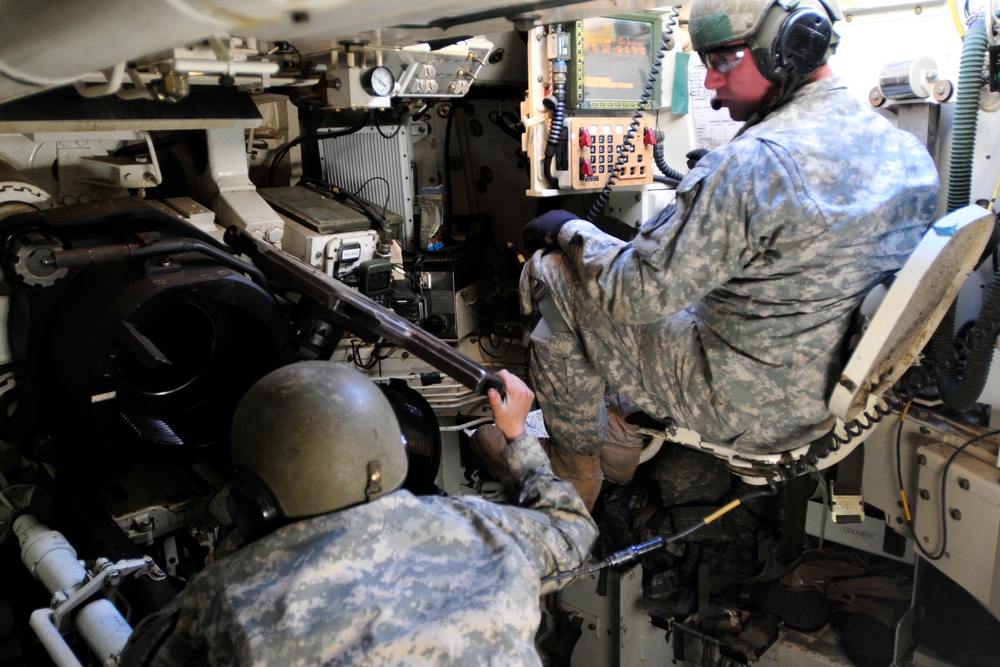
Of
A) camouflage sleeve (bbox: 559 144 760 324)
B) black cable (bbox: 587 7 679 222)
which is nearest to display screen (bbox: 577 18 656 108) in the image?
black cable (bbox: 587 7 679 222)

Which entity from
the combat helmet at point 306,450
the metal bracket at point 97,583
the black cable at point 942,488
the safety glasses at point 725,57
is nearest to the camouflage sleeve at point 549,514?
the combat helmet at point 306,450

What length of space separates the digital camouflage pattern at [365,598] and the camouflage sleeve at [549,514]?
0.22 metres

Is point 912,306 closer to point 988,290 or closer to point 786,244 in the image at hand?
point 786,244

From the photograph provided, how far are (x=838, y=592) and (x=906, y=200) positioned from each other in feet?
6.52

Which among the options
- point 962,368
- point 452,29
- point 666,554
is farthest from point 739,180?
point 666,554

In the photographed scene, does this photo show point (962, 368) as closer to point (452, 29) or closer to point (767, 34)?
point (767, 34)

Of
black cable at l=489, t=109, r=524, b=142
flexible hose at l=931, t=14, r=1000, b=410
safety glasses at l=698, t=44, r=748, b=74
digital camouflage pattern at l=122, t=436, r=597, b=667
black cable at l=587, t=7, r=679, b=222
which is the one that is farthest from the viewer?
black cable at l=489, t=109, r=524, b=142

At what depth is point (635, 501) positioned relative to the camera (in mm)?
3414

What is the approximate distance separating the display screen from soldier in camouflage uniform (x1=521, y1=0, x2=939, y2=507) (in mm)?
805

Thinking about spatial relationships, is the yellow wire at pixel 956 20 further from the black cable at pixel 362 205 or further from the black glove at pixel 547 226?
the black cable at pixel 362 205

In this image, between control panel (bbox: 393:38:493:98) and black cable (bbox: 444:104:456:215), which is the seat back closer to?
control panel (bbox: 393:38:493:98)

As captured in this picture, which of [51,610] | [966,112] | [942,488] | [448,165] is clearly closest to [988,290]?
[966,112]

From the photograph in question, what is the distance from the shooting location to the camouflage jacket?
1.93 meters

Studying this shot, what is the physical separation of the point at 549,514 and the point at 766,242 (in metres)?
0.87
